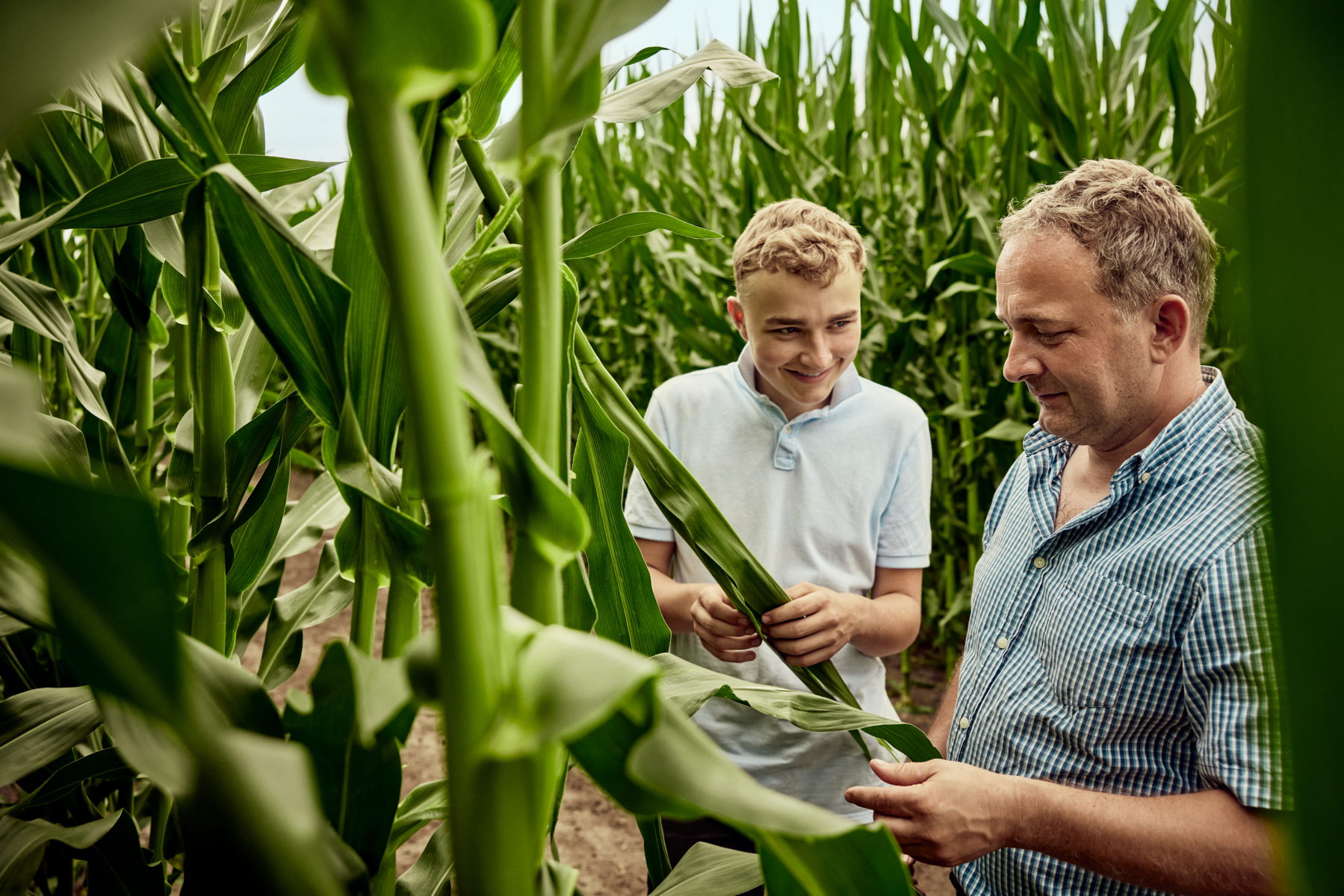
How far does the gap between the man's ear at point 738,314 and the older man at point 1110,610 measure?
36 centimetres

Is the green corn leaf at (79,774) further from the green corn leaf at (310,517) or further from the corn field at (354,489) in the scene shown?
the green corn leaf at (310,517)

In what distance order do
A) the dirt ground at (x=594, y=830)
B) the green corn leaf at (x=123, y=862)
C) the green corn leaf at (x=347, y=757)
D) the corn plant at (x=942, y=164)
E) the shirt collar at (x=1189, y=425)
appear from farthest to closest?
the dirt ground at (x=594, y=830) → the corn plant at (x=942, y=164) → the shirt collar at (x=1189, y=425) → the green corn leaf at (x=123, y=862) → the green corn leaf at (x=347, y=757)

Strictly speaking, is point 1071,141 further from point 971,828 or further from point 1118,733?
point 971,828

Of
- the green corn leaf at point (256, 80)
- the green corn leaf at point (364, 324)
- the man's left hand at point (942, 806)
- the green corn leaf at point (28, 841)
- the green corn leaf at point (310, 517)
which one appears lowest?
the man's left hand at point (942, 806)

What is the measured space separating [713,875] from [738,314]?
0.98 meters

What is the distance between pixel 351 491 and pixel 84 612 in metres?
0.17

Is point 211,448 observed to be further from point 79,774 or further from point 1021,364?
point 1021,364

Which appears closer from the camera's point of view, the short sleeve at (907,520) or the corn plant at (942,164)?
the short sleeve at (907,520)

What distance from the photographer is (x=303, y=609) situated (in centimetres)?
64

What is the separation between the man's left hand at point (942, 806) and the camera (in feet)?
2.27

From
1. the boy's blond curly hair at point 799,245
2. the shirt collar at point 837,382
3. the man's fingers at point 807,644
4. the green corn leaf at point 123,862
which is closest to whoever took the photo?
the green corn leaf at point 123,862

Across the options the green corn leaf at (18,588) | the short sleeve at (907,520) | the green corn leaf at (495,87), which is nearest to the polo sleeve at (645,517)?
the short sleeve at (907,520)

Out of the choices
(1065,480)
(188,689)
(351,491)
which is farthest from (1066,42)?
(188,689)

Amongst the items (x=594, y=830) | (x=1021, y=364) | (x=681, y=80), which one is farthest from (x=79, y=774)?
(x=594, y=830)
